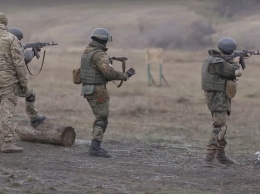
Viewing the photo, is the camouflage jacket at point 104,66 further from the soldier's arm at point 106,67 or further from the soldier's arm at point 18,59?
the soldier's arm at point 18,59

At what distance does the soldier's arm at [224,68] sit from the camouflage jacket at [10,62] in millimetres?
2687

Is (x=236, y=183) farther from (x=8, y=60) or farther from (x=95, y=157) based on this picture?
(x=8, y=60)

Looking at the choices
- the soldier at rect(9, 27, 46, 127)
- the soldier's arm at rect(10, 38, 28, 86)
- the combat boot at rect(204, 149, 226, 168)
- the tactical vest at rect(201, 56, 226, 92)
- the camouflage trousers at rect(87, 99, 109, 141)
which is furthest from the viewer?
the soldier at rect(9, 27, 46, 127)

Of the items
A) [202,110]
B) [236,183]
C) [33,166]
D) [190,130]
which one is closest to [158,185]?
[236,183]

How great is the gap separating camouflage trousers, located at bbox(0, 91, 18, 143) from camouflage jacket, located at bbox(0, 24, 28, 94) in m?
0.11

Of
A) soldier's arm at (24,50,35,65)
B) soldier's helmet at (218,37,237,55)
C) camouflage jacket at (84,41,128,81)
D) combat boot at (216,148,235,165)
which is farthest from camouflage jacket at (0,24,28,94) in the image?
combat boot at (216,148,235,165)

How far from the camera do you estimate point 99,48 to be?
1135 centimetres

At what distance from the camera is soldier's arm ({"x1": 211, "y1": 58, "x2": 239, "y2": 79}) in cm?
1078

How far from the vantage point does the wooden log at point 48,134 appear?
1240 cm

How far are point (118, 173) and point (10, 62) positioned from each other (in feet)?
7.93

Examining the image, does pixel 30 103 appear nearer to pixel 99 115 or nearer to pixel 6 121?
pixel 6 121

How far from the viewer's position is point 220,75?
10883 millimetres

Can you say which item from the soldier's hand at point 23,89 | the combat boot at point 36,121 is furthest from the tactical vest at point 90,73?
the combat boot at point 36,121

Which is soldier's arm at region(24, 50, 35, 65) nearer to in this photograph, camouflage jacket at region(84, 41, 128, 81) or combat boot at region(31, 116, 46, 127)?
combat boot at region(31, 116, 46, 127)
